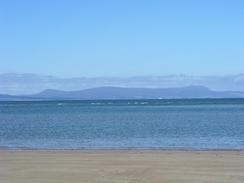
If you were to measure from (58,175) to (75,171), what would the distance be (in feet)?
3.02

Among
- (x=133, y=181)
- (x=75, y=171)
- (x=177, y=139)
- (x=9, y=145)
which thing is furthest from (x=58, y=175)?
(x=177, y=139)

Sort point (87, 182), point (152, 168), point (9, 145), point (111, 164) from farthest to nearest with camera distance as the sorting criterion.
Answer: point (9, 145)
point (111, 164)
point (152, 168)
point (87, 182)

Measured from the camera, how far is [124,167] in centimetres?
2008

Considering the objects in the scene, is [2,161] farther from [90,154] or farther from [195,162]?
[195,162]

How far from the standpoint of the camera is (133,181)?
1716 centimetres

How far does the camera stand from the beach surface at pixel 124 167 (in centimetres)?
1766

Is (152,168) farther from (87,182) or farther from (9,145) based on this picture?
(9,145)

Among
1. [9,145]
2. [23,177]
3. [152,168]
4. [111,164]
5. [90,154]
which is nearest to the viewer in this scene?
[23,177]

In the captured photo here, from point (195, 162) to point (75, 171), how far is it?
4247mm

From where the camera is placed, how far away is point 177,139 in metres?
35.1

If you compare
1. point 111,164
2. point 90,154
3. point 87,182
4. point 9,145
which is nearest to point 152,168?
point 111,164

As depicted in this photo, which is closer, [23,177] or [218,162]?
[23,177]

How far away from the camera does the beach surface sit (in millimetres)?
17656

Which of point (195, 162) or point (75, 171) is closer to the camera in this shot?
point (75, 171)
